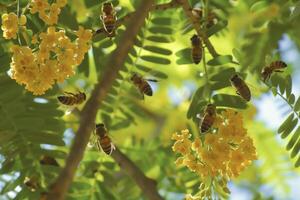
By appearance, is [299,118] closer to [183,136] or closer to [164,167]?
[183,136]

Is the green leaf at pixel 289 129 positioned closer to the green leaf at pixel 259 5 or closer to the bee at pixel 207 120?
the bee at pixel 207 120

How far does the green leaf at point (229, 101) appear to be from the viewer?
5.35ft

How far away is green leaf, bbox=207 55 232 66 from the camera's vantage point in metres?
1.63

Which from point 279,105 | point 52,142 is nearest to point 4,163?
point 52,142

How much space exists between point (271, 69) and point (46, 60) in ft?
1.92

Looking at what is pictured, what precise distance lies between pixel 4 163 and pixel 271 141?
1713mm

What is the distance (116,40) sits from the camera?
1.75 metres

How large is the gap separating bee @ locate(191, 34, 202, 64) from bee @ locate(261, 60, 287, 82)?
6.6 inches

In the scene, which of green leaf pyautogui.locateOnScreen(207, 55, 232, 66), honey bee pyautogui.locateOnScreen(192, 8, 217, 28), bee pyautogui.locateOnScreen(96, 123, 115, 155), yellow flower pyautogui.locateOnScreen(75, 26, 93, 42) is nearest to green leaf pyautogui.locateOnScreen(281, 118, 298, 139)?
green leaf pyautogui.locateOnScreen(207, 55, 232, 66)

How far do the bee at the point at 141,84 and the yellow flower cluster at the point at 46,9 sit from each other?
1.52 ft

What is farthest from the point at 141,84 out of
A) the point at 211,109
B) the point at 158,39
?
the point at 211,109

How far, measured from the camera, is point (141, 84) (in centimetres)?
185

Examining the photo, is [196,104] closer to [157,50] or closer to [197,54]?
[197,54]

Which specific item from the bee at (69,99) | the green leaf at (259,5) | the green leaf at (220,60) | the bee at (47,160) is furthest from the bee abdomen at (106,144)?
the green leaf at (259,5)
